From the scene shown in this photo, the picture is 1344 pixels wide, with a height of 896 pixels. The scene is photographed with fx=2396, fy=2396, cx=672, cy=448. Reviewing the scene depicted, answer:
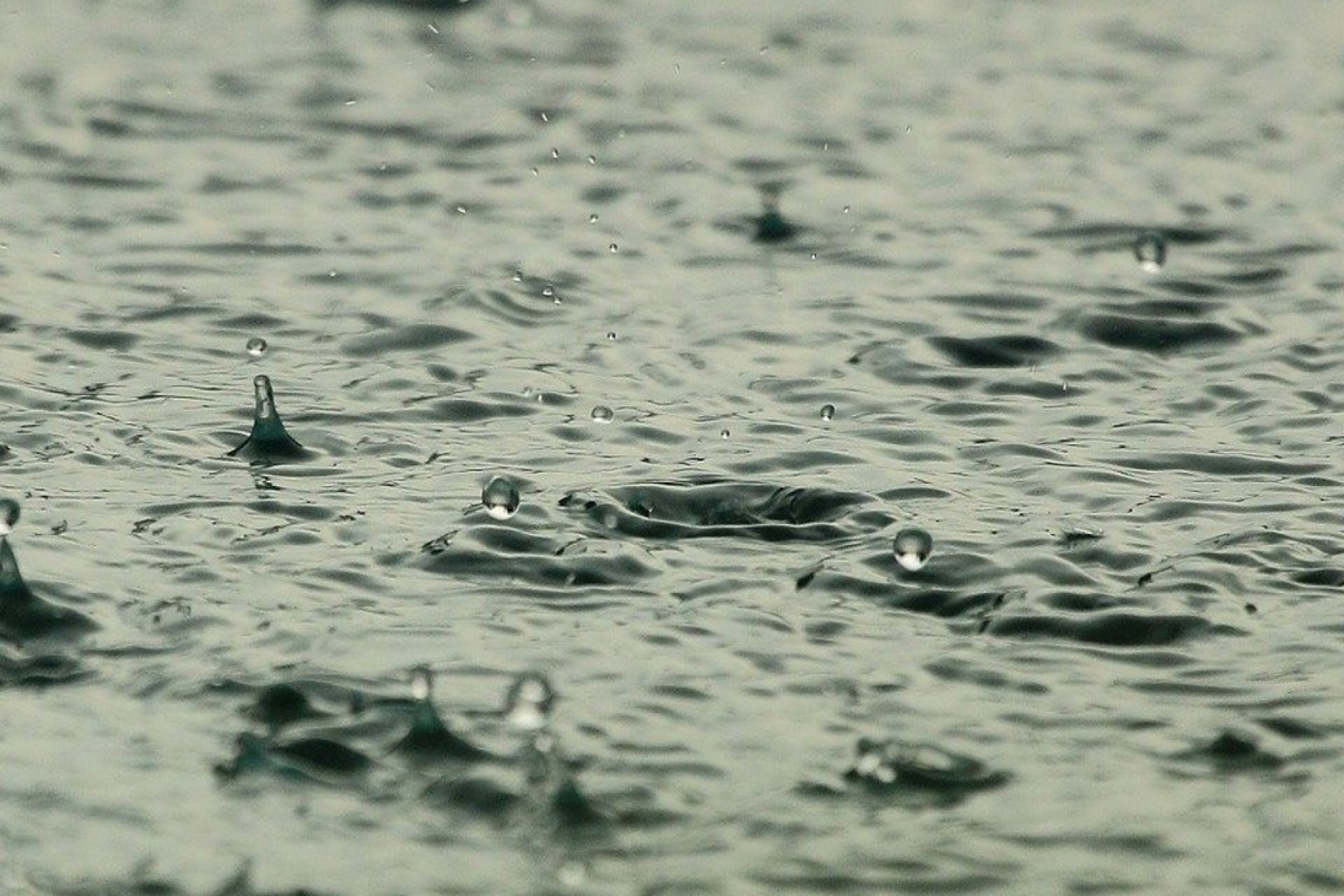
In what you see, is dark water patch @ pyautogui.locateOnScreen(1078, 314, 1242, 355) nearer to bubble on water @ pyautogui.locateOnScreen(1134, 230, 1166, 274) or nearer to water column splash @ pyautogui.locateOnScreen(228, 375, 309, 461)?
bubble on water @ pyautogui.locateOnScreen(1134, 230, 1166, 274)

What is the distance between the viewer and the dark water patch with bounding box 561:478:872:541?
638cm

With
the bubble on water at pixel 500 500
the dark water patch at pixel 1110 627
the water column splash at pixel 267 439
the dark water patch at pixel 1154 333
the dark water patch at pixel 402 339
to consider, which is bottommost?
the dark water patch at pixel 1110 627

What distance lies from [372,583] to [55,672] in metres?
0.88

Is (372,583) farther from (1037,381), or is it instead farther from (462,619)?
(1037,381)

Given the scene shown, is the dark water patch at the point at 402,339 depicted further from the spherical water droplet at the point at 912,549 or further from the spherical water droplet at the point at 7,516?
the spherical water droplet at the point at 912,549

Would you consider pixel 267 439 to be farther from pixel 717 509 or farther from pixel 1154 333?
pixel 1154 333

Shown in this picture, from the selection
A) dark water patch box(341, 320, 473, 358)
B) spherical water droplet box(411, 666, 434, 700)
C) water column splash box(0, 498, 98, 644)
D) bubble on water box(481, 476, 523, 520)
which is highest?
dark water patch box(341, 320, 473, 358)

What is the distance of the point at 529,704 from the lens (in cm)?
520

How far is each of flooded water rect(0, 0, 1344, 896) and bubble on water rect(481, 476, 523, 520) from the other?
2 centimetres

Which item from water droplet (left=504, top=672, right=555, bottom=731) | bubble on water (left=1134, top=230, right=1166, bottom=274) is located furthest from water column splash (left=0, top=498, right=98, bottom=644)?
bubble on water (left=1134, top=230, right=1166, bottom=274)

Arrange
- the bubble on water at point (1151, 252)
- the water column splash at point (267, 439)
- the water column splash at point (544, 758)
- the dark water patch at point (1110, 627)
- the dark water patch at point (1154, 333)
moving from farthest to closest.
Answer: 1. the bubble on water at point (1151, 252)
2. the dark water patch at point (1154, 333)
3. the water column splash at point (267, 439)
4. the dark water patch at point (1110, 627)
5. the water column splash at point (544, 758)

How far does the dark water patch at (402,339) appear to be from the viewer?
7.93 m

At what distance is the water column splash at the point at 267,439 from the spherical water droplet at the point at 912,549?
1.85 metres

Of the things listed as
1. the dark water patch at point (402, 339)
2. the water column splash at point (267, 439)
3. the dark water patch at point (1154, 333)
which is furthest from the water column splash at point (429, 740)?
the dark water patch at point (1154, 333)
